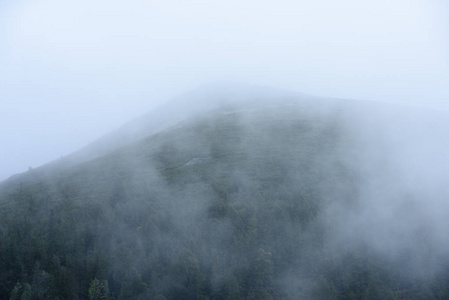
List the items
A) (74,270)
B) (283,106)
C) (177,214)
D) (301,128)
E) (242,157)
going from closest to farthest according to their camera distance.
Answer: (74,270) → (177,214) → (242,157) → (301,128) → (283,106)

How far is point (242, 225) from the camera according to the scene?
15867 millimetres

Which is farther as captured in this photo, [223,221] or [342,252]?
[223,221]

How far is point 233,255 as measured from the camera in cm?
1401

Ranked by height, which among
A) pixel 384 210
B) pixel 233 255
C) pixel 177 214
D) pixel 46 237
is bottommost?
pixel 384 210

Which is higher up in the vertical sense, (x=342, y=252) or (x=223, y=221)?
(x=223, y=221)

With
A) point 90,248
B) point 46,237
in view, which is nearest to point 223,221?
point 90,248

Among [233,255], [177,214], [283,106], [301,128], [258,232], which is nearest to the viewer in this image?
[233,255]

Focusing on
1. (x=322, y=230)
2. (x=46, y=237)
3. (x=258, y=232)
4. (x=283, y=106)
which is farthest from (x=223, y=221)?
(x=283, y=106)

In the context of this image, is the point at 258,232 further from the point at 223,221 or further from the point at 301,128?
the point at 301,128

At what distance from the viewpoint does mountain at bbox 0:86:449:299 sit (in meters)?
12.6

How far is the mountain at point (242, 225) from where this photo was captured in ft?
41.2

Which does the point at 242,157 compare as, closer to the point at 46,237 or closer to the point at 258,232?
the point at 258,232

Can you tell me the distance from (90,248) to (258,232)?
9340mm

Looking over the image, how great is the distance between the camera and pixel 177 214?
17.3 metres
